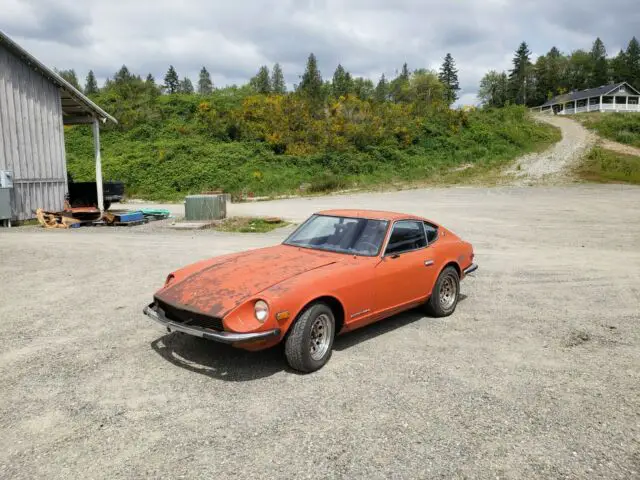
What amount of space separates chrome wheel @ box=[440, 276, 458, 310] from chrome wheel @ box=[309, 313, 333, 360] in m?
2.17

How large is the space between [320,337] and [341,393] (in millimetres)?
665

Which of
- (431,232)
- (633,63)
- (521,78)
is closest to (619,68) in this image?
(633,63)

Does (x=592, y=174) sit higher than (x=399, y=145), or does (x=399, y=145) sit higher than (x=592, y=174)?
(x=399, y=145)

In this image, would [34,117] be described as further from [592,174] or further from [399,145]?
[592,174]

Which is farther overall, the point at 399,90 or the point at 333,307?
the point at 399,90

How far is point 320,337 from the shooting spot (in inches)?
183

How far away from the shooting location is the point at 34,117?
1712 centimetres

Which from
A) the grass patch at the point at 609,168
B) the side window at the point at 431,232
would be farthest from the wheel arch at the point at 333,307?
the grass patch at the point at 609,168

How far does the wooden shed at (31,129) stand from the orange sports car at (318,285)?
14.5m

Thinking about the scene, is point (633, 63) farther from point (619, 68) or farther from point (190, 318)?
point (190, 318)

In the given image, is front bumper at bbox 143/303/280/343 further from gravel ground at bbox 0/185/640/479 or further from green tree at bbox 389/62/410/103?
green tree at bbox 389/62/410/103

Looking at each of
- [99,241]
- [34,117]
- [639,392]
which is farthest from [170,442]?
[34,117]

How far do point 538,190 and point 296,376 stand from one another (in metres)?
27.1

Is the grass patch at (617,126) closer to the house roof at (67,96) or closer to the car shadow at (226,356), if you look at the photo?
the house roof at (67,96)
